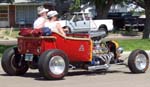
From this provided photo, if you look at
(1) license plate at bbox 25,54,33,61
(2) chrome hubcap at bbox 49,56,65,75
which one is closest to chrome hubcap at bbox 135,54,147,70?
(2) chrome hubcap at bbox 49,56,65,75

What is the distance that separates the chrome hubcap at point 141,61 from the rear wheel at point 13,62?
3.09m

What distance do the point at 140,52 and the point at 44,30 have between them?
10.1 feet

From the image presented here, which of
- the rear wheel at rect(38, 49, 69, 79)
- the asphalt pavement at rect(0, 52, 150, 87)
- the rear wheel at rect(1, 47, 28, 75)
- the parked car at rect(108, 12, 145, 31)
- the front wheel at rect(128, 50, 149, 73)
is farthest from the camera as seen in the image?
the parked car at rect(108, 12, 145, 31)

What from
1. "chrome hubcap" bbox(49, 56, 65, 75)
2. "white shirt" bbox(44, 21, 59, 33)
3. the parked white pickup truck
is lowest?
the parked white pickup truck

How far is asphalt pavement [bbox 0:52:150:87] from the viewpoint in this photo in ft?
38.1

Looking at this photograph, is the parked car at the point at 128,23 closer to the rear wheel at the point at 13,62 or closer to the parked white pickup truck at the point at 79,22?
the parked white pickup truck at the point at 79,22

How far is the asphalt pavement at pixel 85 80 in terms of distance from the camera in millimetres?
11609

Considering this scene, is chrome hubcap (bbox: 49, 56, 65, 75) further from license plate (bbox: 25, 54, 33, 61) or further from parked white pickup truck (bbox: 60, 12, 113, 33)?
parked white pickup truck (bbox: 60, 12, 113, 33)

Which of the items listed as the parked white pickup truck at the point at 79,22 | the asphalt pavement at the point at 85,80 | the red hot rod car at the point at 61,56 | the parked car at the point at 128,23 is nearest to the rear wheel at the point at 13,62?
the red hot rod car at the point at 61,56

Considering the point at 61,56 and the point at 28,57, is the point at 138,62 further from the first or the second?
Answer: the point at 28,57

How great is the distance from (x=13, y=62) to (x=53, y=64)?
4.72ft

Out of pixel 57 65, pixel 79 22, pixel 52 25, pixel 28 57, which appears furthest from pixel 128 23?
pixel 57 65

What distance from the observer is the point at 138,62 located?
14.1 metres

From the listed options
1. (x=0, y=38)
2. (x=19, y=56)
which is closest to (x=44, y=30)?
(x=19, y=56)
